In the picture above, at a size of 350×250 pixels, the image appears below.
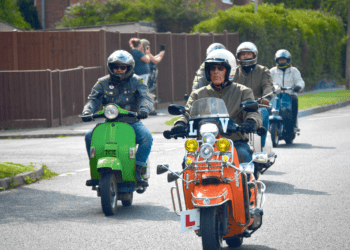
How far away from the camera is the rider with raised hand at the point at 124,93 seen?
7.76 meters

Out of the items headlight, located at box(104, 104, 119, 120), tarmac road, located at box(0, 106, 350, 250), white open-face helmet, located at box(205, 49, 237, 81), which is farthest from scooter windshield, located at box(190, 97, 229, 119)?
headlight, located at box(104, 104, 119, 120)

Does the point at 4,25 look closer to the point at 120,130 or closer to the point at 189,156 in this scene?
the point at 120,130

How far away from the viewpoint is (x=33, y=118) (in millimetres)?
16703

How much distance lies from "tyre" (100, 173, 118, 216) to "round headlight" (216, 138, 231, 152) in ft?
7.73

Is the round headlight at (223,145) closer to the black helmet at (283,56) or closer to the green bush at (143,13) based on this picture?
the black helmet at (283,56)

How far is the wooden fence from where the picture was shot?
54.4 feet

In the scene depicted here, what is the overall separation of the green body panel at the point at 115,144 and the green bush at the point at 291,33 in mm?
17590

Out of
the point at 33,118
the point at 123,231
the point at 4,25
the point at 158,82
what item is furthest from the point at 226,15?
the point at 123,231

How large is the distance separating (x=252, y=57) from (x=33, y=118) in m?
8.27

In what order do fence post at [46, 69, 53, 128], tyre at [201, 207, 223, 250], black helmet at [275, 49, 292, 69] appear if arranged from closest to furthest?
tyre at [201, 207, 223, 250], black helmet at [275, 49, 292, 69], fence post at [46, 69, 53, 128]

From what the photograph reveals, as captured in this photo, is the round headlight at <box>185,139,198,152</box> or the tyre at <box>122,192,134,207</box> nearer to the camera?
the round headlight at <box>185,139,198,152</box>

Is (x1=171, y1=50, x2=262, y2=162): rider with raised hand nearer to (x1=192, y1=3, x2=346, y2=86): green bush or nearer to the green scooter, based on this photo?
the green scooter

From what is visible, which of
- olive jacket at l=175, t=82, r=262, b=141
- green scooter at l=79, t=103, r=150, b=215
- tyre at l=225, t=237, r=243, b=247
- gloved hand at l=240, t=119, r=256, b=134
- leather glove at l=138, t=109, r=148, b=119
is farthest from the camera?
leather glove at l=138, t=109, r=148, b=119

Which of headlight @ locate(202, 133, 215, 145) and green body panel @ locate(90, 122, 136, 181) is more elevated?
headlight @ locate(202, 133, 215, 145)
